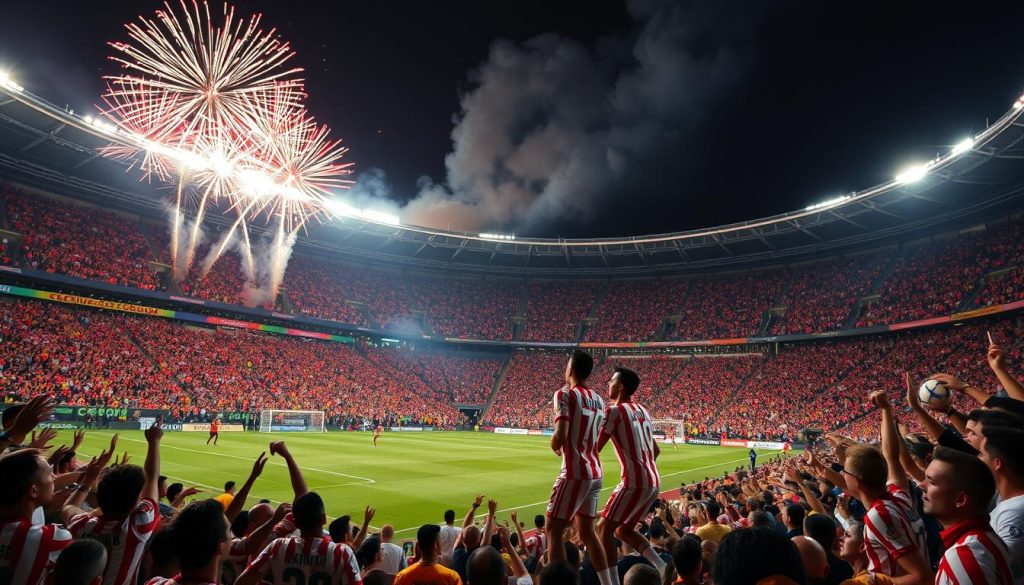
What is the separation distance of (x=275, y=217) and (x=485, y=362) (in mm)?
28804

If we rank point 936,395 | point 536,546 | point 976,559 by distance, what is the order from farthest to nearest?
point 536,546 → point 936,395 → point 976,559

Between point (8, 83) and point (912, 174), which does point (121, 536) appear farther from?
point (912, 174)

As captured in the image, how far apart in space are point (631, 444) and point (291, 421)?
41.2m

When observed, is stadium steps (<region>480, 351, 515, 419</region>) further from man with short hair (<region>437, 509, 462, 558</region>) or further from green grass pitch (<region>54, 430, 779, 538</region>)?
man with short hair (<region>437, 509, 462, 558</region>)

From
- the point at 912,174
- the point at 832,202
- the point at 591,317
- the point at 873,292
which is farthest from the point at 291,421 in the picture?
the point at 873,292

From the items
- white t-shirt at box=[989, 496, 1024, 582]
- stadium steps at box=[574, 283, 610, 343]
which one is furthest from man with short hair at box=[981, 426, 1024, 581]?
stadium steps at box=[574, 283, 610, 343]

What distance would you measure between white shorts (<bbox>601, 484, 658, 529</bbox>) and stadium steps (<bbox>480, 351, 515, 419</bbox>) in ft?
183

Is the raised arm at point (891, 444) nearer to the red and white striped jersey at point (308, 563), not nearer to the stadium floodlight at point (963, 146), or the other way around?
the red and white striped jersey at point (308, 563)

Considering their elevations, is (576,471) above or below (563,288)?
below

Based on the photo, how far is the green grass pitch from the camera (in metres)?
16.2

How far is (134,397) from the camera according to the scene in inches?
1401

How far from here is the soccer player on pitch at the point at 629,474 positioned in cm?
580

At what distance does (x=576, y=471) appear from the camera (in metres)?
5.74

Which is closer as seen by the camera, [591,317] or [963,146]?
[963,146]
